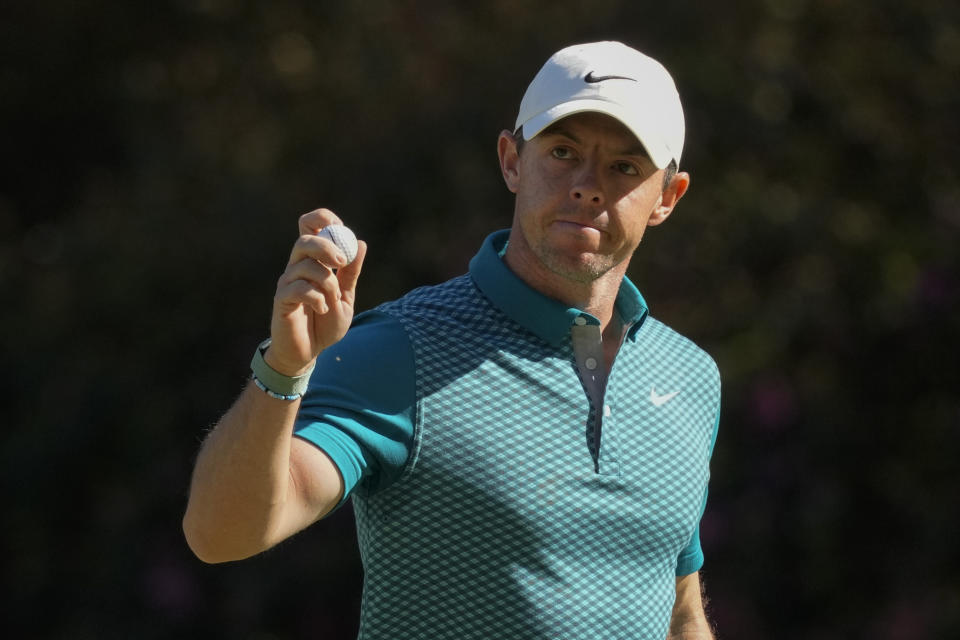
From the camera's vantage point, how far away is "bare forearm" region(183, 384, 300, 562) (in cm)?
209

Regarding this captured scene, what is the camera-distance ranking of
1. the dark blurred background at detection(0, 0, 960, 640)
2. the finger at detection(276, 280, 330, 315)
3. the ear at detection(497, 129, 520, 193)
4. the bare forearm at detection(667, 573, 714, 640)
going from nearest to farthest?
the finger at detection(276, 280, 330, 315) → the ear at detection(497, 129, 520, 193) → the bare forearm at detection(667, 573, 714, 640) → the dark blurred background at detection(0, 0, 960, 640)

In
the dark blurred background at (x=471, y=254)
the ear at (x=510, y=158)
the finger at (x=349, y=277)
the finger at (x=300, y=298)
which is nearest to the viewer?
the finger at (x=300, y=298)

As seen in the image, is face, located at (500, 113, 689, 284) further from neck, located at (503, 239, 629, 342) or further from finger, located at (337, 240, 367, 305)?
finger, located at (337, 240, 367, 305)

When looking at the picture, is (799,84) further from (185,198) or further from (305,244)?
(305,244)

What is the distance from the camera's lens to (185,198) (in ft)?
21.6

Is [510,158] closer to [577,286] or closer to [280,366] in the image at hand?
[577,286]

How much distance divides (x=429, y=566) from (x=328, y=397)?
0.31m

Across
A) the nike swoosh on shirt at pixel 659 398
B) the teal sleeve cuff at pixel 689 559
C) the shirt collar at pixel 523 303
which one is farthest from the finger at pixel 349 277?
the teal sleeve cuff at pixel 689 559

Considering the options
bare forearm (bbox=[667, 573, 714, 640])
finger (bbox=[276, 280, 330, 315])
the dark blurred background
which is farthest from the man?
the dark blurred background

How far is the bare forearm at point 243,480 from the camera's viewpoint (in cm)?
209

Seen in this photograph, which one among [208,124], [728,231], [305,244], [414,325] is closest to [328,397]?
[414,325]

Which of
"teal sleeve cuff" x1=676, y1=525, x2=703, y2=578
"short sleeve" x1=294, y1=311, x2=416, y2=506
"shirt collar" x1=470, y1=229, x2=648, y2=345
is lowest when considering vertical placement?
"teal sleeve cuff" x1=676, y1=525, x2=703, y2=578

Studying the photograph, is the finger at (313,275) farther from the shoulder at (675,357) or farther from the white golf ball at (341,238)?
the shoulder at (675,357)

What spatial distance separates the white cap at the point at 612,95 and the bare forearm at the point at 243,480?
0.80m
